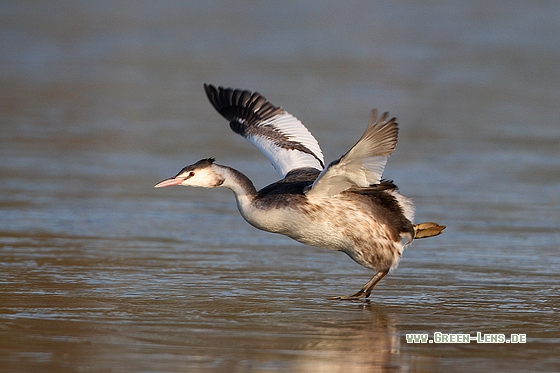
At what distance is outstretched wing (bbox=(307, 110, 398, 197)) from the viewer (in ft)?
24.3

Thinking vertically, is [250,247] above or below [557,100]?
below

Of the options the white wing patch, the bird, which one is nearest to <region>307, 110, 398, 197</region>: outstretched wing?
the bird

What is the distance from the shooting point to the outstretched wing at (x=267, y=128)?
943 centimetres

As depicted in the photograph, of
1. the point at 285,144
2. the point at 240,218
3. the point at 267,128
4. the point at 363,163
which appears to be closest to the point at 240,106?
the point at 267,128

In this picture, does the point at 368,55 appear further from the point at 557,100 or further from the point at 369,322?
the point at 369,322

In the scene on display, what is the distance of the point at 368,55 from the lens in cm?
2509

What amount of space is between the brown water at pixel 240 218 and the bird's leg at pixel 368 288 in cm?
17

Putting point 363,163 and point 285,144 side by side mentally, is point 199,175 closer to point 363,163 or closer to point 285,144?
point 363,163

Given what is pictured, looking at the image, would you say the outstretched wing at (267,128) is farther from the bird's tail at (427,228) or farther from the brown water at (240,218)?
the bird's tail at (427,228)

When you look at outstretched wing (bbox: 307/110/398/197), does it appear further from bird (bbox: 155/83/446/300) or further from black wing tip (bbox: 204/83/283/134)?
black wing tip (bbox: 204/83/283/134)

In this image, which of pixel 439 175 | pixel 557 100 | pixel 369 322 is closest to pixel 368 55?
pixel 557 100

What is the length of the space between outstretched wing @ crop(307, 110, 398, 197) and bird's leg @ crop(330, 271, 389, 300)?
2.25ft

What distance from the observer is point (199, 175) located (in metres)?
7.98

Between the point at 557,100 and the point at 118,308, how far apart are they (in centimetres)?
1335
